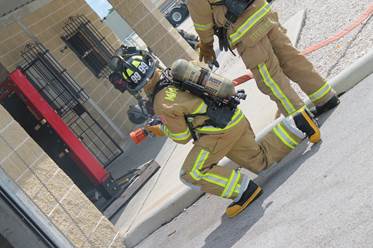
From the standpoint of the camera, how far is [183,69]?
531 centimetres

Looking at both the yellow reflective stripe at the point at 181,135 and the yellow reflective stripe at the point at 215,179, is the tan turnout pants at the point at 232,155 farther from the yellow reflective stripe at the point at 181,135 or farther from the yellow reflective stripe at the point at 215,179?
the yellow reflective stripe at the point at 181,135

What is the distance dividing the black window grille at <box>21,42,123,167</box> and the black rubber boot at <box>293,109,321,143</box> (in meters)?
5.46

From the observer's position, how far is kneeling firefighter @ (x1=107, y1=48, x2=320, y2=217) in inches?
209

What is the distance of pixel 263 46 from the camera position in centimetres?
560

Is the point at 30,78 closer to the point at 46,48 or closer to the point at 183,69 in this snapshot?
the point at 46,48

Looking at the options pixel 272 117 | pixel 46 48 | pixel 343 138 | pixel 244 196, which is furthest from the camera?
pixel 46 48

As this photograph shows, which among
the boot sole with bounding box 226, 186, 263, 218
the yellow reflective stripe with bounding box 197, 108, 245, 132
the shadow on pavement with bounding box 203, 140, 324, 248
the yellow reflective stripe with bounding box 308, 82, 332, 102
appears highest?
the yellow reflective stripe with bounding box 197, 108, 245, 132

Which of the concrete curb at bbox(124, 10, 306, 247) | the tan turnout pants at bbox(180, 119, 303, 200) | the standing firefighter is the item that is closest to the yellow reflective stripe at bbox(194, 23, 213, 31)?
the standing firefighter

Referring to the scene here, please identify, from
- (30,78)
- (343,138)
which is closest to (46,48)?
(30,78)

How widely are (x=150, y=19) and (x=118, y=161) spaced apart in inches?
106

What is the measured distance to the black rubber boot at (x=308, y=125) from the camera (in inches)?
213

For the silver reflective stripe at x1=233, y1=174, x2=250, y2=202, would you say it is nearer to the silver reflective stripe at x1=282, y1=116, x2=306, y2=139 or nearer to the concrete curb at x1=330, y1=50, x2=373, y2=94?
the silver reflective stripe at x1=282, y1=116, x2=306, y2=139

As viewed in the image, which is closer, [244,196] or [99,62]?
[244,196]

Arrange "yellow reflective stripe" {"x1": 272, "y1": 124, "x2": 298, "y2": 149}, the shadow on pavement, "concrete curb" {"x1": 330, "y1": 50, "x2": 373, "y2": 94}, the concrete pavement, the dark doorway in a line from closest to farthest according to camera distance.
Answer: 1. the concrete pavement
2. the shadow on pavement
3. "yellow reflective stripe" {"x1": 272, "y1": 124, "x2": 298, "y2": 149}
4. "concrete curb" {"x1": 330, "y1": 50, "x2": 373, "y2": 94}
5. the dark doorway
